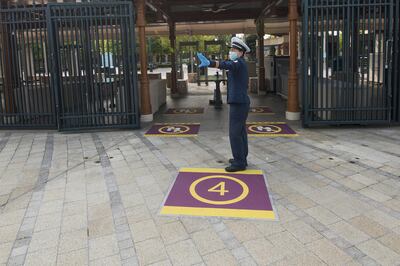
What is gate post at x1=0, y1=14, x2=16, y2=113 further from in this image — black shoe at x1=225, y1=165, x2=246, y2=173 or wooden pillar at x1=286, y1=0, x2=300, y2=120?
wooden pillar at x1=286, y1=0, x2=300, y2=120

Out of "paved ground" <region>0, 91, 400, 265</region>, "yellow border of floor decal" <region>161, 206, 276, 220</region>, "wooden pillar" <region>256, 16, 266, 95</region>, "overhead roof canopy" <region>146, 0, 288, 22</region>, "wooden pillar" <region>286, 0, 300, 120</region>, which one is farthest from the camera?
"wooden pillar" <region>256, 16, 266, 95</region>

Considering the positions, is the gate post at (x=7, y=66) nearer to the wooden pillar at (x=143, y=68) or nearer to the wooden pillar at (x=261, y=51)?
the wooden pillar at (x=143, y=68)

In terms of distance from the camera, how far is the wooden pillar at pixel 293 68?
806 cm

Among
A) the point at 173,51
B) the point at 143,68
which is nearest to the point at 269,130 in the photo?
the point at 143,68

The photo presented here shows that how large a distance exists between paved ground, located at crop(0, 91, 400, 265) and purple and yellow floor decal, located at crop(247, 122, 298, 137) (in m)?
Result: 0.41

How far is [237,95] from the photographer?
15.7 ft

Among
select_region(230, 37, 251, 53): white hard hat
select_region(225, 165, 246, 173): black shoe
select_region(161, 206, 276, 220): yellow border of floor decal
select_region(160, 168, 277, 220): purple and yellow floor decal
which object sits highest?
select_region(230, 37, 251, 53): white hard hat

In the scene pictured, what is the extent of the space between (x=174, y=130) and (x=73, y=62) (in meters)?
2.50

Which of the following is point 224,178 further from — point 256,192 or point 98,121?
point 98,121

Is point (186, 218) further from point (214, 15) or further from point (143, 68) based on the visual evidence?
point (214, 15)

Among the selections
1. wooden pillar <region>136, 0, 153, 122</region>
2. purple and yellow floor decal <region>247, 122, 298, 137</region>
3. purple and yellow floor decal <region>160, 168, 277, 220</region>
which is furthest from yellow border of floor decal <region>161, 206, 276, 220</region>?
wooden pillar <region>136, 0, 153, 122</region>

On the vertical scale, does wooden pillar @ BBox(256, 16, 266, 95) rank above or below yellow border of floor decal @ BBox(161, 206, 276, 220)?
above

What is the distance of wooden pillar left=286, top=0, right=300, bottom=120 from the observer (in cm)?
806

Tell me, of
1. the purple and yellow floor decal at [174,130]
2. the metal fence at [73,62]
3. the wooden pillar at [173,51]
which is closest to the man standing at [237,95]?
the purple and yellow floor decal at [174,130]
